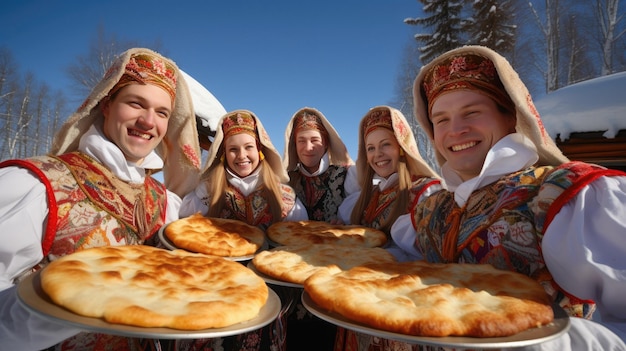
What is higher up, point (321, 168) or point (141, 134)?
point (141, 134)

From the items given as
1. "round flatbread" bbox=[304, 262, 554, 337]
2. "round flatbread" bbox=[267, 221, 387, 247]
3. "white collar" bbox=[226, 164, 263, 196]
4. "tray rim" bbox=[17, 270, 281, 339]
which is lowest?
"round flatbread" bbox=[267, 221, 387, 247]

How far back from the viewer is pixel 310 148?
4035 mm

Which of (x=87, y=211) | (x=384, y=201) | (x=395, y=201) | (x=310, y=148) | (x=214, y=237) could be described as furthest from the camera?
(x=310, y=148)

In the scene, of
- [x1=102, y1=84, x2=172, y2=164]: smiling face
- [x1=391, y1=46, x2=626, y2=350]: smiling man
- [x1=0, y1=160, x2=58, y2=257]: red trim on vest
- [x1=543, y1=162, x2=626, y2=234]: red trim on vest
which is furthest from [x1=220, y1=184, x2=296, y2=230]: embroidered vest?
[x1=543, y1=162, x2=626, y2=234]: red trim on vest

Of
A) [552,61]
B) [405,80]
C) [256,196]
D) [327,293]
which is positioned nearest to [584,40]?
[552,61]

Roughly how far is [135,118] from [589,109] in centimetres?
653

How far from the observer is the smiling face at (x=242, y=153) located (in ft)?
10.8

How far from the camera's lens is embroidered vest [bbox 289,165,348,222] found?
4012mm

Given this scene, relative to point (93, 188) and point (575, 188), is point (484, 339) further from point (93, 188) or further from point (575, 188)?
point (93, 188)

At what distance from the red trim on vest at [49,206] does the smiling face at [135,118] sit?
50cm

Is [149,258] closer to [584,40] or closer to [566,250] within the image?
[566,250]

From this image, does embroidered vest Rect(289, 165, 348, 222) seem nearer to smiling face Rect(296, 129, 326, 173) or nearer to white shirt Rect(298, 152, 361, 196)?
white shirt Rect(298, 152, 361, 196)

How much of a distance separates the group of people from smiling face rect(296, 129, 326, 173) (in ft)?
4.45

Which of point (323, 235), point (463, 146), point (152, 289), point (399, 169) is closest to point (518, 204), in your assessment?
point (463, 146)
